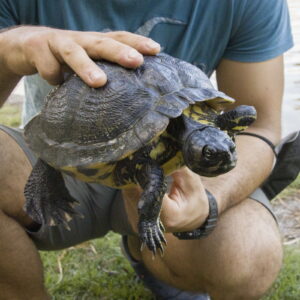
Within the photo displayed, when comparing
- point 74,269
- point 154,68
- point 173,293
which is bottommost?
point 74,269

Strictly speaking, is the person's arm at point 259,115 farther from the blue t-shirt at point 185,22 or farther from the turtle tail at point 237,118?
the turtle tail at point 237,118

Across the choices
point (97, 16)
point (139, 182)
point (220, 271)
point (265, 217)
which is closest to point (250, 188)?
point (265, 217)

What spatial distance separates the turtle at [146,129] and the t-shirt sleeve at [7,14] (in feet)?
2.08

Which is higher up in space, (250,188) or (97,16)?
(97,16)

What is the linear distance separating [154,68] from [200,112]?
203 millimetres

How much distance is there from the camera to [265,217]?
2152 millimetres

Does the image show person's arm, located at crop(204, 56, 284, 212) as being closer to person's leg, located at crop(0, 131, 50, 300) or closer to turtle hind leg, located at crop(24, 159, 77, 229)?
turtle hind leg, located at crop(24, 159, 77, 229)

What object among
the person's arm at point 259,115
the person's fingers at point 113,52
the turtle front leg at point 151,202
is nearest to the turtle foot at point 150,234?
the turtle front leg at point 151,202

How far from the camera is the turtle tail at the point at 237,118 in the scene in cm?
153

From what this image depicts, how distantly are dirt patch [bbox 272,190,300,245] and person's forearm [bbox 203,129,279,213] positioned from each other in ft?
→ 2.14

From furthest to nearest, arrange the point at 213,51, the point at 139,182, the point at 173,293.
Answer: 1. the point at 173,293
2. the point at 213,51
3. the point at 139,182

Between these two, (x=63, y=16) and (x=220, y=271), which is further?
(x=63, y=16)

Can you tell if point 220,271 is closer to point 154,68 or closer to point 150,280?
point 150,280

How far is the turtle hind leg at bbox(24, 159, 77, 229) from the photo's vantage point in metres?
1.89
